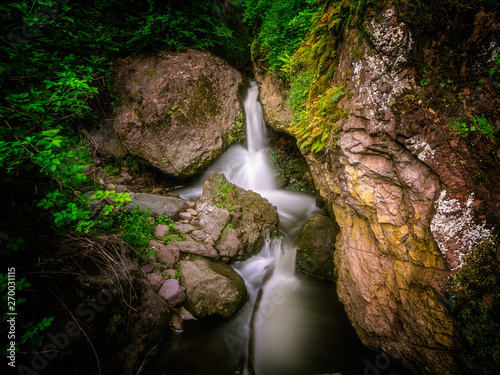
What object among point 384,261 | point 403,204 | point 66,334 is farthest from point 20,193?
point 384,261

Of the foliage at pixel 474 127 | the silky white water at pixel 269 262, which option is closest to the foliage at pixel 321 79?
the foliage at pixel 474 127

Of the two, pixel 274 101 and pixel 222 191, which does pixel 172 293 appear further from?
pixel 274 101

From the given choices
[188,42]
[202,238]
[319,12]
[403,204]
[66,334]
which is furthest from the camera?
[188,42]

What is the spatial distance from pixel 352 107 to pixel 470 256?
2.44m

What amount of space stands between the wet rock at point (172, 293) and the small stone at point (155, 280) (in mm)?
79

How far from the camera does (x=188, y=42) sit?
741 cm

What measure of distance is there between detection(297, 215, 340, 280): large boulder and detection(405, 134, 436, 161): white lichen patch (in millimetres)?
3251

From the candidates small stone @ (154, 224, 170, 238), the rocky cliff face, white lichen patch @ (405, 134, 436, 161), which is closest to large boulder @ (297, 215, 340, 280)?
the rocky cliff face

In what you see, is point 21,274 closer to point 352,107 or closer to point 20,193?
point 20,193

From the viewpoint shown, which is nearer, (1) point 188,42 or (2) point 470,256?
(2) point 470,256

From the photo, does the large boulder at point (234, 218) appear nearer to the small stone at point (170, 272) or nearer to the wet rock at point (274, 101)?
the small stone at point (170, 272)

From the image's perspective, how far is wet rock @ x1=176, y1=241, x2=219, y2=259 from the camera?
4.78 metres

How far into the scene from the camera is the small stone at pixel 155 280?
13.4 feet

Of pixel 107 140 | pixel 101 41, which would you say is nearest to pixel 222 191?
pixel 107 140
